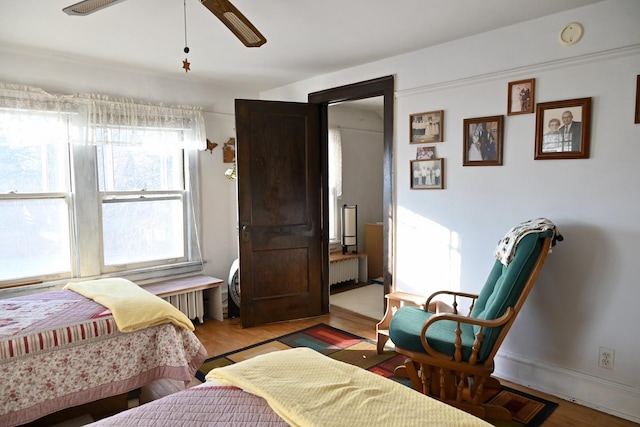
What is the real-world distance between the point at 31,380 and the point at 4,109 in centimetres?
217

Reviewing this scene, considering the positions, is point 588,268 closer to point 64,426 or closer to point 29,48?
point 64,426

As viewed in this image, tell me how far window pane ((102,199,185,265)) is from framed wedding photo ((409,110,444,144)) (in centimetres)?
242

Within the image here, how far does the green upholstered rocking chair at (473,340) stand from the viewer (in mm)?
2256

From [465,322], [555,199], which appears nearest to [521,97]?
[555,199]

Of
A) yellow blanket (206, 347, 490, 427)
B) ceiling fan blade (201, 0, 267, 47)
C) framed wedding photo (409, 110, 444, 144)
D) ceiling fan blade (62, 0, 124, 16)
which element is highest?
ceiling fan blade (62, 0, 124, 16)

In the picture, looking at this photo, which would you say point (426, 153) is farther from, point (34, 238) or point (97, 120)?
point (34, 238)

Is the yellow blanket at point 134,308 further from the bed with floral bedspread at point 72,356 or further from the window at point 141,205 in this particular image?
the window at point 141,205

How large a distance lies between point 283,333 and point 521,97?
269 centimetres

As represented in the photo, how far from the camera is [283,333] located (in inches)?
149

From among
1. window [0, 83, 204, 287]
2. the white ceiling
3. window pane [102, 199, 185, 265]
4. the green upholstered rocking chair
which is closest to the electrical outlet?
the green upholstered rocking chair

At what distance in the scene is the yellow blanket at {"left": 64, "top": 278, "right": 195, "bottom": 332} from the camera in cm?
236

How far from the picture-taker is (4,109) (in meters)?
3.15

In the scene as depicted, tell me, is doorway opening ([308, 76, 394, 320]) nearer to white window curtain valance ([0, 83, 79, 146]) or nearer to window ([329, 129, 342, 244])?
window ([329, 129, 342, 244])

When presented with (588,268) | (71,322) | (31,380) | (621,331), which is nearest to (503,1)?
(588,268)
